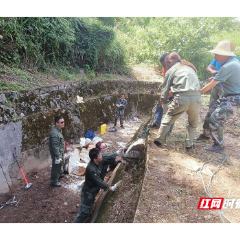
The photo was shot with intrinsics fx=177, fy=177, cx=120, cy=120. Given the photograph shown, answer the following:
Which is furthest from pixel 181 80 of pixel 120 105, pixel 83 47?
pixel 83 47

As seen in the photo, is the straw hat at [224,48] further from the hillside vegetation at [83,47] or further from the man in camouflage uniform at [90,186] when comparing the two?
the hillside vegetation at [83,47]

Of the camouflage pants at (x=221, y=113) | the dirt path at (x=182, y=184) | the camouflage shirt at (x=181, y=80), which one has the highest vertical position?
the camouflage shirt at (x=181, y=80)

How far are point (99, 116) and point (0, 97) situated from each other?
155 inches

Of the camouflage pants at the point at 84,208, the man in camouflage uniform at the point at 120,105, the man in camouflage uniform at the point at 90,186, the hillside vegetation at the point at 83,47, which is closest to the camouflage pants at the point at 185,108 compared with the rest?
the man in camouflage uniform at the point at 90,186

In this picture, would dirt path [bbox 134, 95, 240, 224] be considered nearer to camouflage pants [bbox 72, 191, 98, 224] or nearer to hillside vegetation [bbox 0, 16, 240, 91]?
camouflage pants [bbox 72, 191, 98, 224]

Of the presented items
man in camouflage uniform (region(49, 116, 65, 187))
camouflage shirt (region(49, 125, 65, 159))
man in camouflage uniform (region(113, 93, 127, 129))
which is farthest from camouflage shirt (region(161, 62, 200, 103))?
man in camouflage uniform (region(113, 93, 127, 129))

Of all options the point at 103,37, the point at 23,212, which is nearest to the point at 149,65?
the point at 103,37

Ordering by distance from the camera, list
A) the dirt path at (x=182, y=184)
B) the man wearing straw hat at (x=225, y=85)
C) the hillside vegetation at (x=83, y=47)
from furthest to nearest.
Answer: the hillside vegetation at (x=83, y=47) < the man wearing straw hat at (x=225, y=85) < the dirt path at (x=182, y=184)

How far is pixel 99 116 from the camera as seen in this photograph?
7.65 m

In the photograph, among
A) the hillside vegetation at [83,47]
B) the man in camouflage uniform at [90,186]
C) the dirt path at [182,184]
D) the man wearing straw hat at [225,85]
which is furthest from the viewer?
the hillside vegetation at [83,47]

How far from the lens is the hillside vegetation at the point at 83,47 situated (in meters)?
5.38

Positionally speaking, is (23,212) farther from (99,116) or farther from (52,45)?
(52,45)

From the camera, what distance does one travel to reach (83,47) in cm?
843

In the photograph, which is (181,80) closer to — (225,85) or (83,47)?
(225,85)
